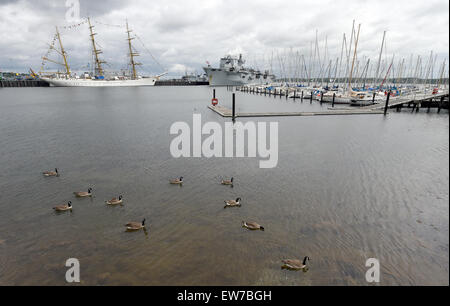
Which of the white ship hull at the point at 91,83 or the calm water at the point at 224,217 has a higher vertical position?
the white ship hull at the point at 91,83

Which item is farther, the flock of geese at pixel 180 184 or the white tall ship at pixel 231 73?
the white tall ship at pixel 231 73

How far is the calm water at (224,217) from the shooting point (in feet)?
23.6

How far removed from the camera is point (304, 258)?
7.48m

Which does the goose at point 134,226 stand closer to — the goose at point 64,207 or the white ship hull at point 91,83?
the goose at point 64,207

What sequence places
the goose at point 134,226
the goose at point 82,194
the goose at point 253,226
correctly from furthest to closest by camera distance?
the goose at point 82,194 → the goose at point 253,226 → the goose at point 134,226

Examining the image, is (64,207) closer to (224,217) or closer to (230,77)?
(224,217)

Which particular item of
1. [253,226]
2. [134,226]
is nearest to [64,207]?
[134,226]

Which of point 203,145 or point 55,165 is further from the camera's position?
point 203,145

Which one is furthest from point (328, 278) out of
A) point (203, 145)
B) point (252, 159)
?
point (203, 145)

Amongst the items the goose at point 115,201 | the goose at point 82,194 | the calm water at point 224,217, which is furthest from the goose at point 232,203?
the goose at point 82,194

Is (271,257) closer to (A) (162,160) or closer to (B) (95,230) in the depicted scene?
(B) (95,230)

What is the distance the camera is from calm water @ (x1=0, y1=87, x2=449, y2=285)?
719 centimetres

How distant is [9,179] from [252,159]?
48.9 feet
